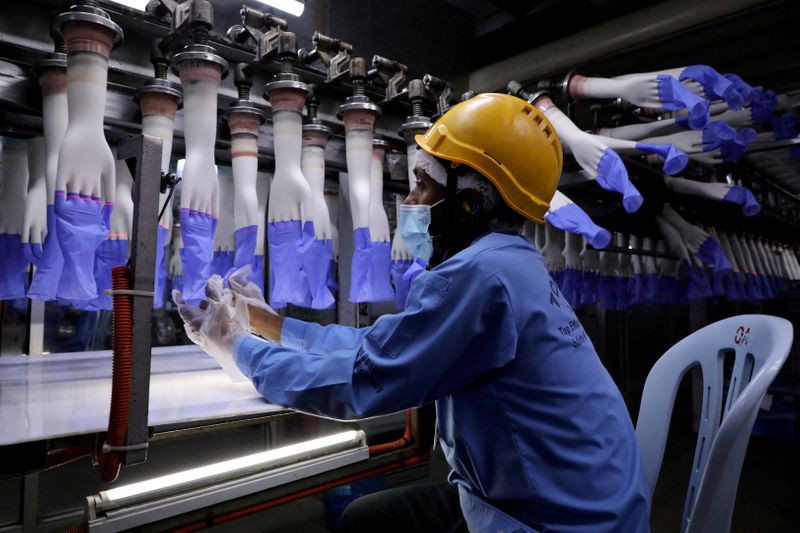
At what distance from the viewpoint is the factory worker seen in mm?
969

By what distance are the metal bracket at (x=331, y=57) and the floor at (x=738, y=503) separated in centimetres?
228

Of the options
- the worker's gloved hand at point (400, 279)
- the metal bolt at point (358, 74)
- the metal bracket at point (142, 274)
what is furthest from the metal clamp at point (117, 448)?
the metal bolt at point (358, 74)

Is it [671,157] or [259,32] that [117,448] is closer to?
[259,32]

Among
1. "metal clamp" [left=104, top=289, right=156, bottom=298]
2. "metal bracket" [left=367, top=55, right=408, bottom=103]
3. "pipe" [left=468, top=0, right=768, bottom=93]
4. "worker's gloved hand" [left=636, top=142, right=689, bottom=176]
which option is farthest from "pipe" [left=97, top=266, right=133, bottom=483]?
"pipe" [left=468, top=0, right=768, bottom=93]

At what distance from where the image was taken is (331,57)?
6.42 feet

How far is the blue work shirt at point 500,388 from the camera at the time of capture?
97 centimetres

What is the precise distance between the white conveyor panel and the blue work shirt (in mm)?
145

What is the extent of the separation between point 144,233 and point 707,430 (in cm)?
143

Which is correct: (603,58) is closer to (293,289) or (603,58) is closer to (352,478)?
(293,289)

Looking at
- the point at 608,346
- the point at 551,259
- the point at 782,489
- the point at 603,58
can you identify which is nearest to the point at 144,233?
the point at 551,259

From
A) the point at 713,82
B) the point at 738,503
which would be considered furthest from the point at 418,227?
the point at 738,503

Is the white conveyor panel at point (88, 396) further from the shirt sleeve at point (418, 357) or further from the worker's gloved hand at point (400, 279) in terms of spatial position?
the worker's gloved hand at point (400, 279)

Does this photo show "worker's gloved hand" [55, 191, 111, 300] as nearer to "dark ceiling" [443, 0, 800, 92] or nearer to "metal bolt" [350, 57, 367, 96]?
"metal bolt" [350, 57, 367, 96]

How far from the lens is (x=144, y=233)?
90 cm
